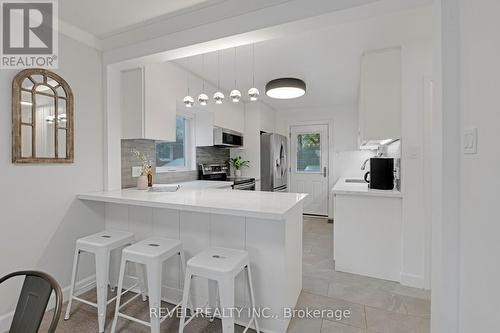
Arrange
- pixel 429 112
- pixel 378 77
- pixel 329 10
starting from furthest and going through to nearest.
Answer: pixel 378 77, pixel 429 112, pixel 329 10

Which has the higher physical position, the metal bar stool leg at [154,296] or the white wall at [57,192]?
the white wall at [57,192]

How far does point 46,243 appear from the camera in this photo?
199 cm

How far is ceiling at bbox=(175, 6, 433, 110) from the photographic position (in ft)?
6.87

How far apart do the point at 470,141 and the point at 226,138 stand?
3.23 m

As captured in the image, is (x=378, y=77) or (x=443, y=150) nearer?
(x=443, y=150)

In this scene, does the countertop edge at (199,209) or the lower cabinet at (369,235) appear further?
the lower cabinet at (369,235)

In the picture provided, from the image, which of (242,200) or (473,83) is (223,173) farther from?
(473,83)

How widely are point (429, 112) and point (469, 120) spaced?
141 centimetres

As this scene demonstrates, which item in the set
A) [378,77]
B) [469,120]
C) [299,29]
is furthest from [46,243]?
[378,77]

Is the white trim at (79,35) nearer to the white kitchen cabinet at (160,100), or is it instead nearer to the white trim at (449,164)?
the white kitchen cabinet at (160,100)

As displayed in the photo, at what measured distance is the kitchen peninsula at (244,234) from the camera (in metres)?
1.64

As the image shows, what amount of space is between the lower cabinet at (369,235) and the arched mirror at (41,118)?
8.99 feet

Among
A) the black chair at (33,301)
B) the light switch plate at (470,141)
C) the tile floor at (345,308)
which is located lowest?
the tile floor at (345,308)

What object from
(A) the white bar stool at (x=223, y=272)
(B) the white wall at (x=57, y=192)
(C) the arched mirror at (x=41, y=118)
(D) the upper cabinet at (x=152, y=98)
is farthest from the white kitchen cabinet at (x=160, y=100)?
(A) the white bar stool at (x=223, y=272)
